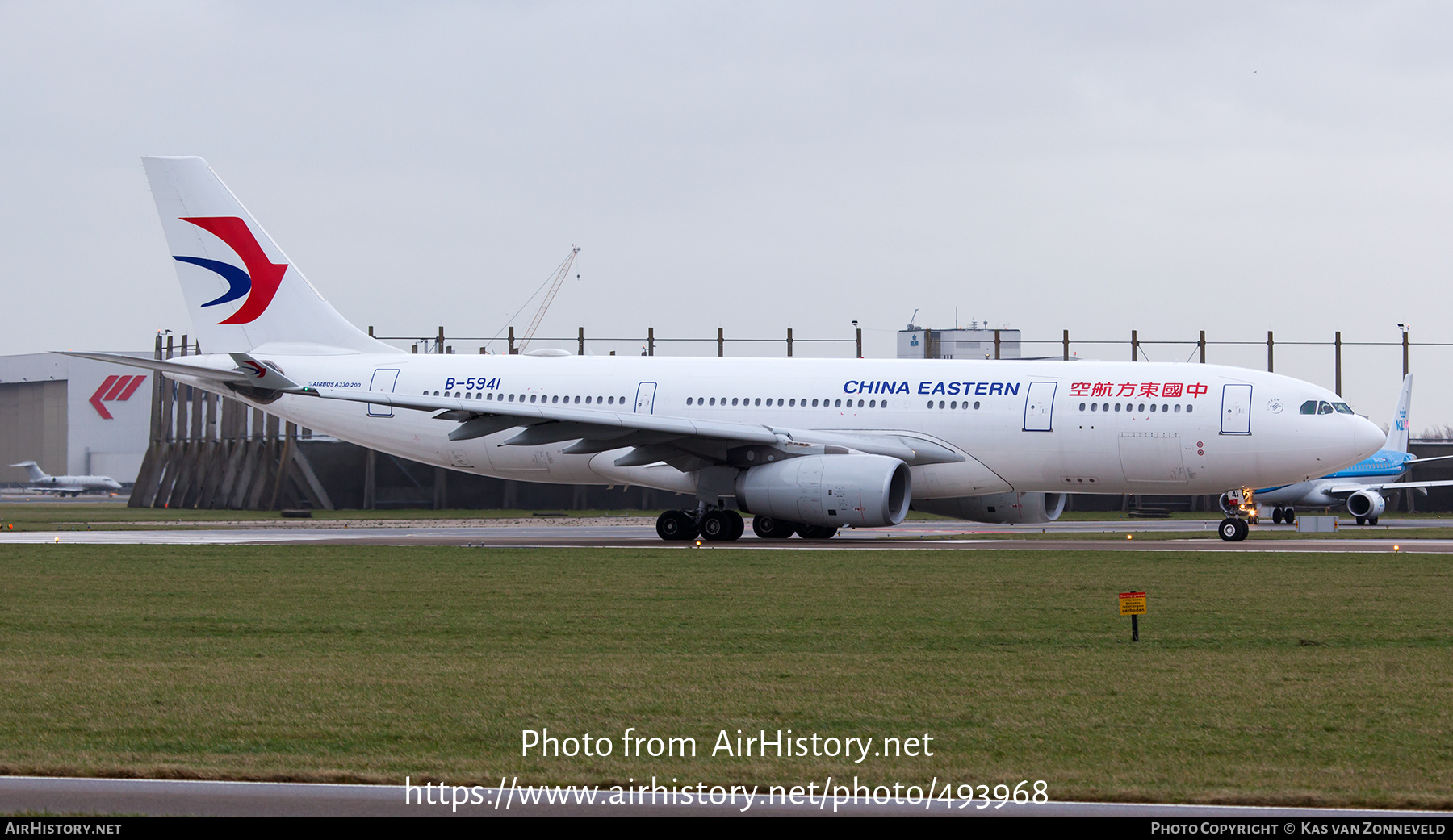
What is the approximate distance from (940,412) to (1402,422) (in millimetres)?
24679

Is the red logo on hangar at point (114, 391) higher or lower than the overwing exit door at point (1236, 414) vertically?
higher

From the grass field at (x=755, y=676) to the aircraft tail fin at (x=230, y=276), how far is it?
44.5 ft

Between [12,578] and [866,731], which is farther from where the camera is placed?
[12,578]

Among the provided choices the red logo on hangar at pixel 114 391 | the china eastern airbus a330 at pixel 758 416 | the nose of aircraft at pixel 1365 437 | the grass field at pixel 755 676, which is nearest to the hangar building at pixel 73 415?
the red logo on hangar at pixel 114 391

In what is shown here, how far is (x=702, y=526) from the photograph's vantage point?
1129 inches

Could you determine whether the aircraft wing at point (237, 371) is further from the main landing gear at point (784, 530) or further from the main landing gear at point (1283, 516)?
the main landing gear at point (1283, 516)

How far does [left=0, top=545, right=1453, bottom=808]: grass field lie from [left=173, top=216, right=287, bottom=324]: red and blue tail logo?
13.6m

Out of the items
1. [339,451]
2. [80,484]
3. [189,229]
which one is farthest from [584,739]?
[80,484]

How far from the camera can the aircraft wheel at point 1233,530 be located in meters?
28.2

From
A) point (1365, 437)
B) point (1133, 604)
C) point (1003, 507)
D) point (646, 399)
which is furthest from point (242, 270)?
point (1133, 604)

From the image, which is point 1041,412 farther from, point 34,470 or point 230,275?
point 34,470

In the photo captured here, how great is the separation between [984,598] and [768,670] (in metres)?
5.86
